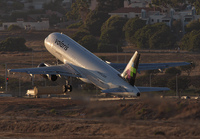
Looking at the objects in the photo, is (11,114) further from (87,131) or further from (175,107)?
(175,107)

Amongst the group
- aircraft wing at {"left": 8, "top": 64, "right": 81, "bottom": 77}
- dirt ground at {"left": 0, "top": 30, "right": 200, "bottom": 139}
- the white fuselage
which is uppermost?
the white fuselage


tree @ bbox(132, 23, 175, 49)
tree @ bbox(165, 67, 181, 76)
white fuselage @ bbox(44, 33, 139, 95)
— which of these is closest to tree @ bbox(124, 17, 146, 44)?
tree @ bbox(132, 23, 175, 49)

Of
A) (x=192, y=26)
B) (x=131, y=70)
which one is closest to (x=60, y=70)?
(x=131, y=70)

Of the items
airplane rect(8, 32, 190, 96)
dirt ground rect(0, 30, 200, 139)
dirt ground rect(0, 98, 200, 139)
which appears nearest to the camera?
dirt ground rect(0, 98, 200, 139)

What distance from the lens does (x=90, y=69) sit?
80.3m

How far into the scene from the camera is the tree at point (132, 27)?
598 ft

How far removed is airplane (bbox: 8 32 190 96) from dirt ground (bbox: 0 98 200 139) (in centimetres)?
268

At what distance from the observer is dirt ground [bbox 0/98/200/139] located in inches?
2477

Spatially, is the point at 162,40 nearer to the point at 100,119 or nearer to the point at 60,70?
the point at 60,70

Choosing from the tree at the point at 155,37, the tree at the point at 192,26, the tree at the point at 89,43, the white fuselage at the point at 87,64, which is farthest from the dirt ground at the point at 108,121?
the tree at the point at 192,26

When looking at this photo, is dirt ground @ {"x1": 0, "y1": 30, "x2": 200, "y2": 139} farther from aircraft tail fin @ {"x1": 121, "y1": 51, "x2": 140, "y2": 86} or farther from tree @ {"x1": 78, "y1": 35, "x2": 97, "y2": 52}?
tree @ {"x1": 78, "y1": 35, "x2": 97, "y2": 52}

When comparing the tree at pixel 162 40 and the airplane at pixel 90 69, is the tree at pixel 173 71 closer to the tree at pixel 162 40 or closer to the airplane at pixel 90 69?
the tree at pixel 162 40

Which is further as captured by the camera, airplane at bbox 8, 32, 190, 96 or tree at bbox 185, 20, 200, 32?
tree at bbox 185, 20, 200, 32

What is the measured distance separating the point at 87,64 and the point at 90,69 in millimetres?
1387
